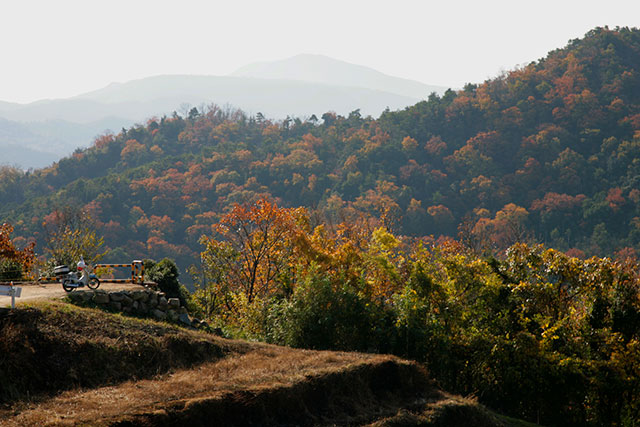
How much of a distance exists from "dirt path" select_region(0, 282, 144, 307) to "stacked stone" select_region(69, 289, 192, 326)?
0.44 meters

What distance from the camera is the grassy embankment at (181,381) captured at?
11211mm

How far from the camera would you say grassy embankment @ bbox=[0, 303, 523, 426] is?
11.2 meters

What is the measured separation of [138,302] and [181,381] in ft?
16.8

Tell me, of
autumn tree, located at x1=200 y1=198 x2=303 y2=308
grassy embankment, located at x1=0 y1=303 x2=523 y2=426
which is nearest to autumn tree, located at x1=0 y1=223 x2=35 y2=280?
grassy embankment, located at x1=0 y1=303 x2=523 y2=426

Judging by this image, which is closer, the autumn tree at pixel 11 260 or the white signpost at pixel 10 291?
the white signpost at pixel 10 291

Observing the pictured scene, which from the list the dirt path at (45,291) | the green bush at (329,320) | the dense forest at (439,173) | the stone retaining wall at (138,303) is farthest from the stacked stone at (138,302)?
the dense forest at (439,173)

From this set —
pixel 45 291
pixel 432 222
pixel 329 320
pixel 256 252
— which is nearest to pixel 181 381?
pixel 45 291

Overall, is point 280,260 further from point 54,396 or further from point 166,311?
point 54,396

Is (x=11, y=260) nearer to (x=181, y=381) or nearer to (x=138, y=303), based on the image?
(x=138, y=303)

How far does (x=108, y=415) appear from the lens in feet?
34.3

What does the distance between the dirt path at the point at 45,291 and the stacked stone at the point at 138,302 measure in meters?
0.44

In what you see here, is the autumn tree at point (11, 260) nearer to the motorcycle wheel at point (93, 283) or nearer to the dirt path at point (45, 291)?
the dirt path at point (45, 291)

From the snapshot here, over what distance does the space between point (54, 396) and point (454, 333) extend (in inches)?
495

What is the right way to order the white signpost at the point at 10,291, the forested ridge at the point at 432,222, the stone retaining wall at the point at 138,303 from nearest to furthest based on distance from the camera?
the white signpost at the point at 10,291
the stone retaining wall at the point at 138,303
the forested ridge at the point at 432,222
